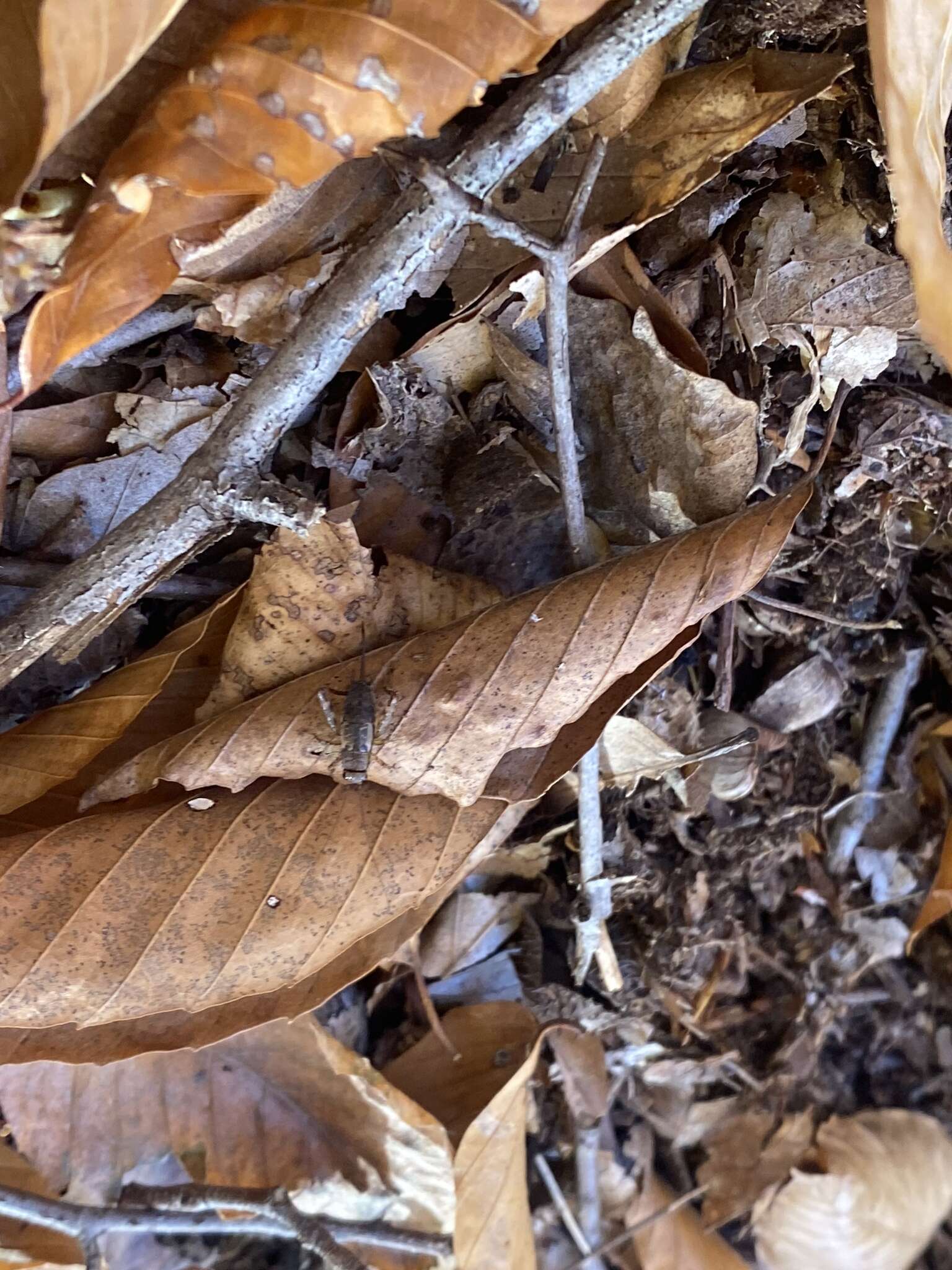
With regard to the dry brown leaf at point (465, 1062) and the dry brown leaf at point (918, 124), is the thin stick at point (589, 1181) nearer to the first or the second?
the dry brown leaf at point (465, 1062)

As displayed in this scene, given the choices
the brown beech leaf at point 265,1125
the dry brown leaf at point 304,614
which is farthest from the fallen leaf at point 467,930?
the dry brown leaf at point 304,614

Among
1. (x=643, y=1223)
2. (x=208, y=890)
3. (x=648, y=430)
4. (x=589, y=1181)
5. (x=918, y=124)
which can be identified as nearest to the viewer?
(x=918, y=124)

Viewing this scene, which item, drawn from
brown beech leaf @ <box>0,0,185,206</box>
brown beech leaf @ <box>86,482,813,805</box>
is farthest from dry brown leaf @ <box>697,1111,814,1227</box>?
brown beech leaf @ <box>0,0,185,206</box>

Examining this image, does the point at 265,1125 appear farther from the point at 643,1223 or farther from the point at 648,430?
the point at 648,430

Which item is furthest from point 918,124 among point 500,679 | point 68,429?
point 68,429

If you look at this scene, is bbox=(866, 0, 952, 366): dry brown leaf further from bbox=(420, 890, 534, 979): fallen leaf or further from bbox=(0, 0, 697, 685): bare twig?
bbox=(420, 890, 534, 979): fallen leaf

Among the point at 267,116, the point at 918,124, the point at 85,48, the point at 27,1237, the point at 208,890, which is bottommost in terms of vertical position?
the point at 27,1237

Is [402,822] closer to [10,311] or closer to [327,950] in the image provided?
[327,950]

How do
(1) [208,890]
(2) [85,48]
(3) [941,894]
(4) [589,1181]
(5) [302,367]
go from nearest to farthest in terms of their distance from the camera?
(2) [85,48]
(5) [302,367]
(1) [208,890]
(3) [941,894]
(4) [589,1181]
